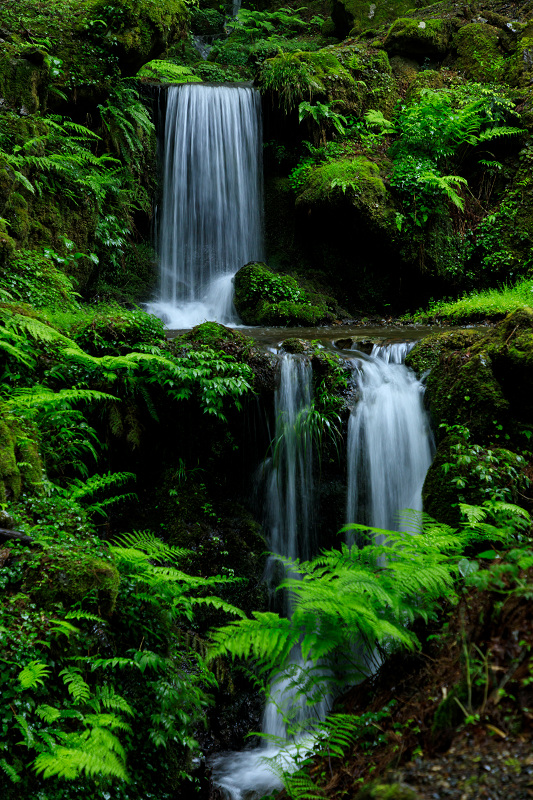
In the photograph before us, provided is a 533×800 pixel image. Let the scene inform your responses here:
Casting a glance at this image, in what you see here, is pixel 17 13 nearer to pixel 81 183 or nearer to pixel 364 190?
pixel 81 183

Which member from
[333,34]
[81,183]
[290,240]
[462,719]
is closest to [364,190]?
[290,240]

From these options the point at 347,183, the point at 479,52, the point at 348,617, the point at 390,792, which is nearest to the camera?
the point at 390,792

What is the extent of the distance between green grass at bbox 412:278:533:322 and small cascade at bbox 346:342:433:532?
2.85m

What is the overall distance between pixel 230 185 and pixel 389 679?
34.1ft

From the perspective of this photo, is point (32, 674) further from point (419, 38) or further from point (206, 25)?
point (206, 25)

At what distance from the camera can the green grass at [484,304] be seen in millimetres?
8055

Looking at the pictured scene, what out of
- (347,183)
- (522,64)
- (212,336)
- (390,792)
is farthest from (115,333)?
(522,64)

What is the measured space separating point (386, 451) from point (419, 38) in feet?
37.4

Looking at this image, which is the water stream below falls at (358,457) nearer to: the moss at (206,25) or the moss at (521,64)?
the moss at (521,64)

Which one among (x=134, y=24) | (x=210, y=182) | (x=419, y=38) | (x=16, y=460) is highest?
(x=419, y=38)

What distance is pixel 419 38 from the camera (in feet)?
39.9

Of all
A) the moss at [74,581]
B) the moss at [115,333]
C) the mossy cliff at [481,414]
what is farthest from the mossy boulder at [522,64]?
the moss at [74,581]

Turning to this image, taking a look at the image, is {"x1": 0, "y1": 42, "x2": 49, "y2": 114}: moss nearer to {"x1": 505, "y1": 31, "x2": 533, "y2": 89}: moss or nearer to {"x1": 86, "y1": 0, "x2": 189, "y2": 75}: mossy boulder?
{"x1": 86, "y1": 0, "x2": 189, "y2": 75}: mossy boulder

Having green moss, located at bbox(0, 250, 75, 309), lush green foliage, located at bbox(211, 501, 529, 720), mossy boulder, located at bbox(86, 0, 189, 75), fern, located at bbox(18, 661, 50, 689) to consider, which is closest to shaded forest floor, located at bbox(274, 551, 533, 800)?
lush green foliage, located at bbox(211, 501, 529, 720)
